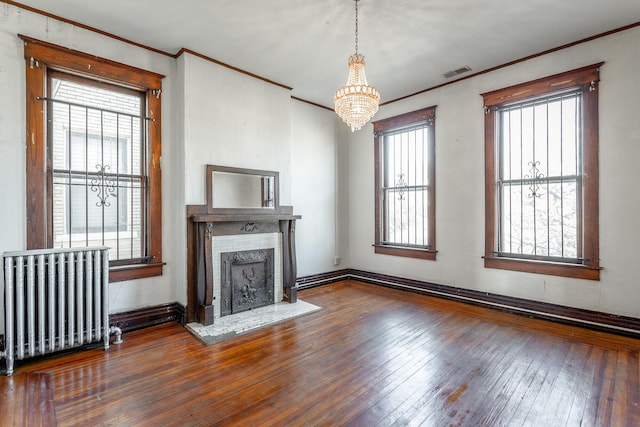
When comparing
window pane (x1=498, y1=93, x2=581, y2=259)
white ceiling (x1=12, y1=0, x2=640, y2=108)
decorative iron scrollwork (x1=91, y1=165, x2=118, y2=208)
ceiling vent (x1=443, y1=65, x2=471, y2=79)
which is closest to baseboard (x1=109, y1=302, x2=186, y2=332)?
decorative iron scrollwork (x1=91, y1=165, x2=118, y2=208)

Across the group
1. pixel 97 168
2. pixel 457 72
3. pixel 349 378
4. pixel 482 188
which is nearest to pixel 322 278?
pixel 482 188

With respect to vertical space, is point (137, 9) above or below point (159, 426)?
above

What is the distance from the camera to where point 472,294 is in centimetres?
412

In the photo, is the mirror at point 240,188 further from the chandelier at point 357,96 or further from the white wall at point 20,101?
the chandelier at point 357,96

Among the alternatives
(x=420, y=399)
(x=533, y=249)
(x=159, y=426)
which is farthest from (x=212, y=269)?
(x=533, y=249)

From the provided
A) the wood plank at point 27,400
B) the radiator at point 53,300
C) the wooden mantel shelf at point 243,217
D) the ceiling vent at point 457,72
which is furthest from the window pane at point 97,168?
the ceiling vent at point 457,72

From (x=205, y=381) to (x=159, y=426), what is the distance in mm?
493

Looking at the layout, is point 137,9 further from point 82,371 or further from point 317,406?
point 317,406

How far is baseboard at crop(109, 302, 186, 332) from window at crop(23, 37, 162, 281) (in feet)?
1.27

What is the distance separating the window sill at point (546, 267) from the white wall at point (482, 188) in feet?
0.20

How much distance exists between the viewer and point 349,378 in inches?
91.3

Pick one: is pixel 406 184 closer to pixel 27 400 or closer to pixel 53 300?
pixel 53 300

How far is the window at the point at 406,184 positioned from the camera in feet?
15.2

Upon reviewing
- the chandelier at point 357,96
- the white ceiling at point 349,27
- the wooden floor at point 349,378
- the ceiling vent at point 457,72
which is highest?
the white ceiling at point 349,27
